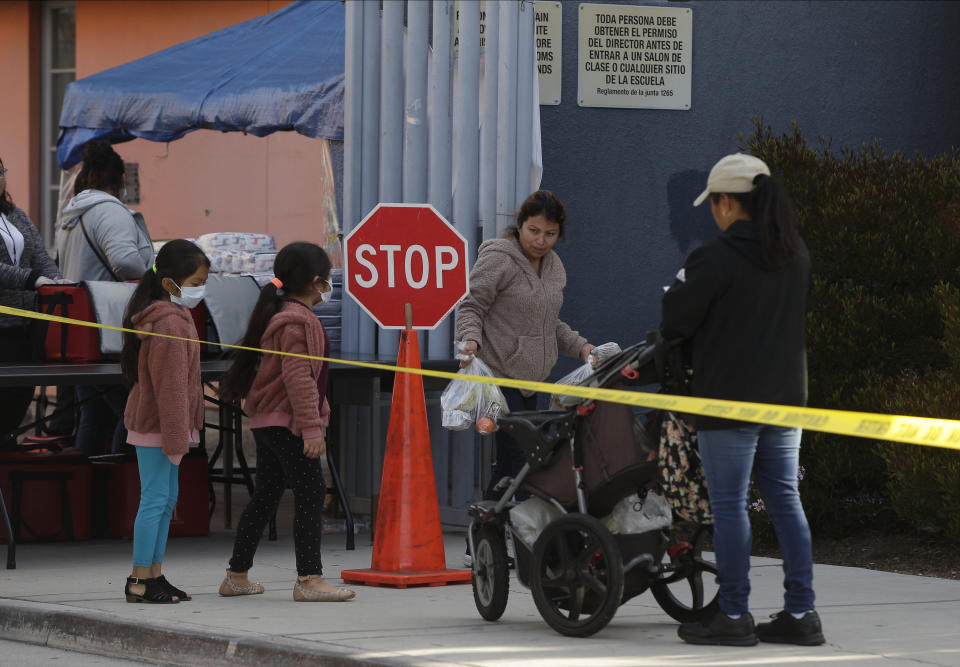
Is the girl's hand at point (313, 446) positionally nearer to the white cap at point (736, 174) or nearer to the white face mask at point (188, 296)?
the white face mask at point (188, 296)

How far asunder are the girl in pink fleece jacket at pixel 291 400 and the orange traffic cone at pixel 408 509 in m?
0.48

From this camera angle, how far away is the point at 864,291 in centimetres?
961

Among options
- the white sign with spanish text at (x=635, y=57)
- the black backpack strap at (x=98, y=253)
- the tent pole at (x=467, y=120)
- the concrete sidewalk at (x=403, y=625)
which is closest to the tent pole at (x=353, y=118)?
the tent pole at (x=467, y=120)

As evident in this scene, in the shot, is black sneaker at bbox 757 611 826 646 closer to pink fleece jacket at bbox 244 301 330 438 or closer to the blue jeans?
the blue jeans

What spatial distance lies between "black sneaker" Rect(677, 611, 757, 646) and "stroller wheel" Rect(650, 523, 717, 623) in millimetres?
104

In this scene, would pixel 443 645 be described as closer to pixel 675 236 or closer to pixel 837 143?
pixel 675 236

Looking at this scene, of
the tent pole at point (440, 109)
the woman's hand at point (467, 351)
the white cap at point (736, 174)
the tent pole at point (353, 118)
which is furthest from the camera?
the tent pole at point (353, 118)

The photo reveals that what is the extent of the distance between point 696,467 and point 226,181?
12.5 meters

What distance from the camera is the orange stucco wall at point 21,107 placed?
19500mm

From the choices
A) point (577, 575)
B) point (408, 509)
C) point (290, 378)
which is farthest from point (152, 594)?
point (577, 575)

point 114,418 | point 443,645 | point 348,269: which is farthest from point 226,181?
point 443,645

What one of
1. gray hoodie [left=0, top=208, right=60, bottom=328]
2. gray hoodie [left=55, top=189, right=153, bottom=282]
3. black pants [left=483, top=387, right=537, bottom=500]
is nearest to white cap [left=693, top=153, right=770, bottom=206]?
black pants [left=483, top=387, right=537, bottom=500]

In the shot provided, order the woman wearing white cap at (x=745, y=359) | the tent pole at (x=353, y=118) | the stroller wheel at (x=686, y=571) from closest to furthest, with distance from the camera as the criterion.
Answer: the woman wearing white cap at (x=745, y=359), the stroller wheel at (x=686, y=571), the tent pole at (x=353, y=118)

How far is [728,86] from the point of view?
10.7 metres
